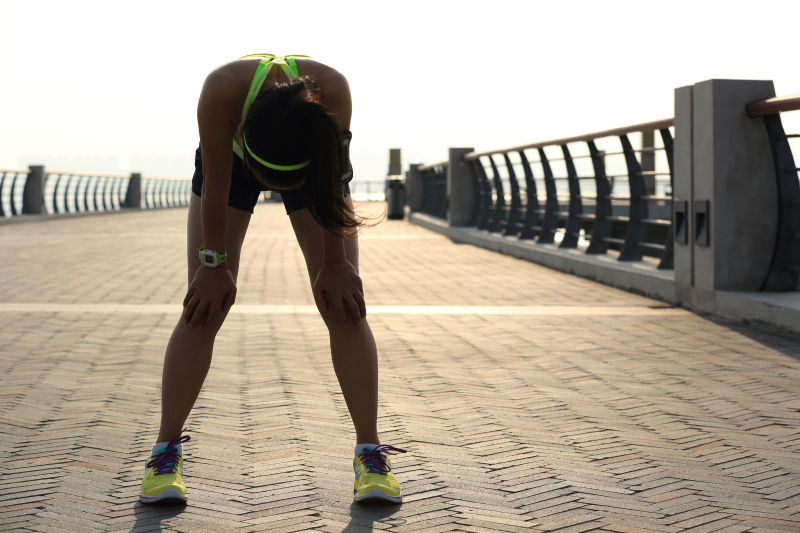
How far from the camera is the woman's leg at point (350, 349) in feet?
10.7

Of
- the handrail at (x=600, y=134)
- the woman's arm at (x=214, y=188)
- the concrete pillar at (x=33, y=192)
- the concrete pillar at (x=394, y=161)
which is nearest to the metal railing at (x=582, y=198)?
the handrail at (x=600, y=134)

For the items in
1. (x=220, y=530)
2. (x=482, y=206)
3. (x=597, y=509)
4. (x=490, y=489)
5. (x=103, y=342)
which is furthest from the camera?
(x=482, y=206)

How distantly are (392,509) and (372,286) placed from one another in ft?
23.0

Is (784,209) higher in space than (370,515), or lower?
higher

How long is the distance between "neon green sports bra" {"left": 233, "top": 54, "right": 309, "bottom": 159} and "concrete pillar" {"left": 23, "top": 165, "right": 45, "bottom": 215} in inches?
1007

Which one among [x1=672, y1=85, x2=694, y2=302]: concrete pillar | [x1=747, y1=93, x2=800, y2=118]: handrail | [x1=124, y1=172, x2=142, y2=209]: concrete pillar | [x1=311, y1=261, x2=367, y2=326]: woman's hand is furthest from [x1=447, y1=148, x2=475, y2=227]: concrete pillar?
[x1=124, y1=172, x2=142, y2=209]: concrete pillar

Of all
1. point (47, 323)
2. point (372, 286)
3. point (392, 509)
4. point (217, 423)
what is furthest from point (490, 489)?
point (372, 286)

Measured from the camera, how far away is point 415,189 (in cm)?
2778

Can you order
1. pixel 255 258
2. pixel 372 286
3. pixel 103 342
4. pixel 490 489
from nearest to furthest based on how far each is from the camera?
pixel 490 489 → pixel 103 342 → pixel 372 286 → pixel 255 258

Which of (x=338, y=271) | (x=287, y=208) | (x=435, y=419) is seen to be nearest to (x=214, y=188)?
(x=287, y=208)

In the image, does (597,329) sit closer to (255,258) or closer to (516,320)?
(516,320)

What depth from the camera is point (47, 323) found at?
23.9 ft

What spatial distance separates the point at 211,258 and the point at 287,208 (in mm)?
287

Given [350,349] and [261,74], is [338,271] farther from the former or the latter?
[261,74]
